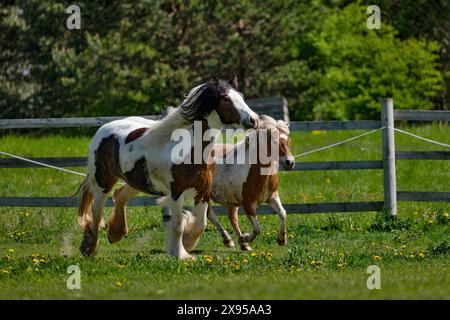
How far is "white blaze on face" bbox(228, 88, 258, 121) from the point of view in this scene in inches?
392

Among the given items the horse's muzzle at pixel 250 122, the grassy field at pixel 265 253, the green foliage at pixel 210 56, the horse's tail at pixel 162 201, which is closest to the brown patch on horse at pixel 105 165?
the horse's tail at pixel 162 201

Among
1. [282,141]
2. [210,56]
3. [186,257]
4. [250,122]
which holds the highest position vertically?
[210,56]

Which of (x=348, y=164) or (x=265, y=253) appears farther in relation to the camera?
(x=348, y=164)

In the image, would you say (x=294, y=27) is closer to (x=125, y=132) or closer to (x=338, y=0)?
(x=338, y=0)

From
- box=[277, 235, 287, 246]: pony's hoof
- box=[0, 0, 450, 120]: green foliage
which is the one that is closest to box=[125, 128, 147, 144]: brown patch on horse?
box=[277, 235, 287, 246]: pony's hoof

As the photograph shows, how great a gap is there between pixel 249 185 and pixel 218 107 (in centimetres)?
181

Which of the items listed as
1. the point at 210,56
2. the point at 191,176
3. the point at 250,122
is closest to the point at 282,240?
the point at 191,176

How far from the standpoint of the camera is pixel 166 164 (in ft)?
33.6

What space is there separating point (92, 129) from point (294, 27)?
822 centimetres

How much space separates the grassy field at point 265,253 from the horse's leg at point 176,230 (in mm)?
250

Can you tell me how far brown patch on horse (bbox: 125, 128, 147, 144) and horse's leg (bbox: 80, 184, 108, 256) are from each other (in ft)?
2.52

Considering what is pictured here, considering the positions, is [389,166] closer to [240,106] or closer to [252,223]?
[252,223]
